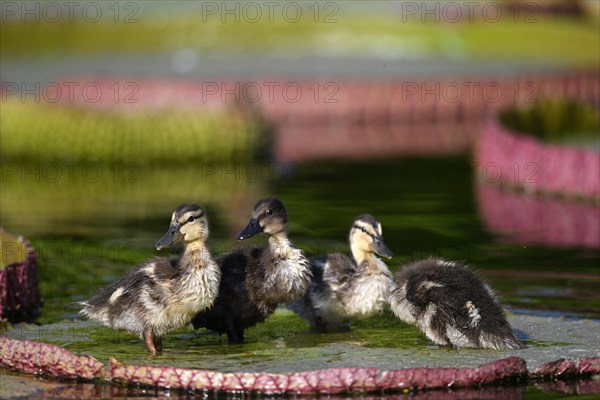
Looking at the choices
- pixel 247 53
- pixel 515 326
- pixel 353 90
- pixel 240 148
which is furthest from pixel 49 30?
pixel 515 326

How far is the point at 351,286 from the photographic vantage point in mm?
9828

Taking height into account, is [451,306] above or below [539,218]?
below

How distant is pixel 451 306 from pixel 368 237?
3.74 ft

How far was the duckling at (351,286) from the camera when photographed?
977cm

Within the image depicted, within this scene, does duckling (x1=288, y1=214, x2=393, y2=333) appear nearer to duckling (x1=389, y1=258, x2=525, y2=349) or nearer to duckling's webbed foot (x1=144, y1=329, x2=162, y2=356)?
duckling (x1=389, y1=258, x2=525, y2=349)

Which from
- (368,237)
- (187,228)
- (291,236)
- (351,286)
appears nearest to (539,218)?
(291,236)

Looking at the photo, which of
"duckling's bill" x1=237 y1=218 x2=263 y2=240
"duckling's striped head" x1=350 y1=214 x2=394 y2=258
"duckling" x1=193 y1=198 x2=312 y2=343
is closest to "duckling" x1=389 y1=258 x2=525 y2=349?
"duckling's striped head" x1=350 y1=214 x2=394 y2=258

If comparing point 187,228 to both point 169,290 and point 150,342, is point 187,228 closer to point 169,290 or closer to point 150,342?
point 169,290

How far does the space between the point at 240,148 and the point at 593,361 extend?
11.9 m

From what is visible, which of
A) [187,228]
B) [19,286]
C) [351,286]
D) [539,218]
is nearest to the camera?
[187,228]

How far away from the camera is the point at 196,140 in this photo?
1977cm

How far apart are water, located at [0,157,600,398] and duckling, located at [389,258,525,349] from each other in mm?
145

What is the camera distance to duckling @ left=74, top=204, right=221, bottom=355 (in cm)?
888

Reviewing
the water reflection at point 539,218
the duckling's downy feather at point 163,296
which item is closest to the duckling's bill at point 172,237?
the duckling's downy feather at point 163,296
